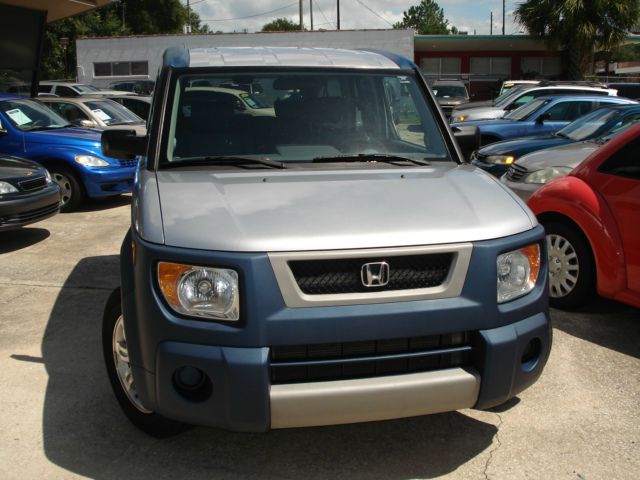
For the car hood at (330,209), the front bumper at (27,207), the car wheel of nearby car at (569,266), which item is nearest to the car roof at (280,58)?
the car hood at (330,209)

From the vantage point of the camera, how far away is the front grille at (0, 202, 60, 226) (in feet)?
23.9

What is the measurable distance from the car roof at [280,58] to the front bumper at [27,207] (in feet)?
12.1

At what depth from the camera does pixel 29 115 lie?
1037cm

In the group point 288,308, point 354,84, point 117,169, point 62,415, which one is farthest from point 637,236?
point 117,169

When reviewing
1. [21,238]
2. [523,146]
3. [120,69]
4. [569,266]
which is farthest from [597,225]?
[120,69]

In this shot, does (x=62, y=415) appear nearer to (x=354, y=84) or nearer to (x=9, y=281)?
(x=354, y=84)

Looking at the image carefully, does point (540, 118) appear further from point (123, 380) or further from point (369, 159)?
point (123, 380)

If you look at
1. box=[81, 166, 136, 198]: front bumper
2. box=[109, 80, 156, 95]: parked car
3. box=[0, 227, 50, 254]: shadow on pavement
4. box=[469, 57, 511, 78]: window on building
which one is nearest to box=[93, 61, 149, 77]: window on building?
box=[109, 80, 156, 95]: parked car

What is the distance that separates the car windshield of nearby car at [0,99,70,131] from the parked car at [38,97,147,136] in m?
1.25

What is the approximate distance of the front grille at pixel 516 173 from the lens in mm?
7461

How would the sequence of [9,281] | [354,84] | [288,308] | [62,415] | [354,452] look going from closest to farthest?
[288,308] < [354,452] < [62,415] < [354,84] < [9,281]

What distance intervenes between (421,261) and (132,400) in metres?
1.59

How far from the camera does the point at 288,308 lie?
8.86 feet

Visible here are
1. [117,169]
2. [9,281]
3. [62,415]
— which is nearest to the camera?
[62,415]
